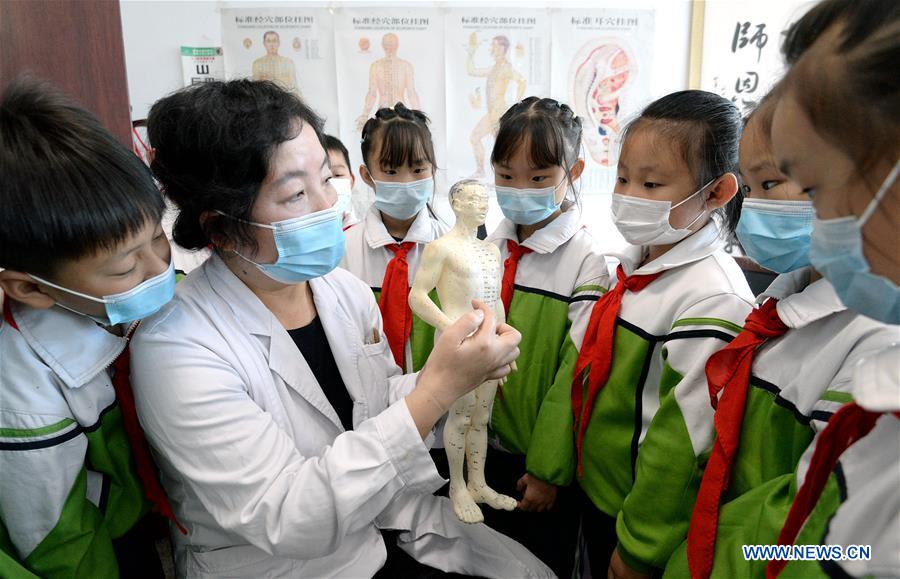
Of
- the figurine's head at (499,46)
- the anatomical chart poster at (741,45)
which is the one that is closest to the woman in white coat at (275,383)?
→ the figurine's head at (499,46)

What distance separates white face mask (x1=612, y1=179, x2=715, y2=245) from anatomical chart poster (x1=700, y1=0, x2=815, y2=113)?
236 centimetres

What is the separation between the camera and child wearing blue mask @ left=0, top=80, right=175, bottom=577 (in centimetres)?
97

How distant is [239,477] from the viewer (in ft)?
3.43

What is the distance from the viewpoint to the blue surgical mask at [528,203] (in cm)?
164

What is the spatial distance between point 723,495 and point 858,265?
0.65m

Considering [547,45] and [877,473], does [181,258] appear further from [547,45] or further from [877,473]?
[547,45]

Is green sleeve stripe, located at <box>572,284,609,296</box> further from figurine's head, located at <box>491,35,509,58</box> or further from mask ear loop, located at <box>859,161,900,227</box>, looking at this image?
figurine's head, located at <box>491,35,509,58</box>

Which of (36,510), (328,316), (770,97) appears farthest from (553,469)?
(36,510)

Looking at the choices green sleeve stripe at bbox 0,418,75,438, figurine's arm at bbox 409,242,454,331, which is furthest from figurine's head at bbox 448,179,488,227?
green sleeve stripe at bbox 0,418,75,438

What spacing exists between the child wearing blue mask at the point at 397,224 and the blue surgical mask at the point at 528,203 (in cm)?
42

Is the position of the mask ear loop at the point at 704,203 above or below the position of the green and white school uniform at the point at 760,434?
above

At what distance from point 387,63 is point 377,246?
6.16ft

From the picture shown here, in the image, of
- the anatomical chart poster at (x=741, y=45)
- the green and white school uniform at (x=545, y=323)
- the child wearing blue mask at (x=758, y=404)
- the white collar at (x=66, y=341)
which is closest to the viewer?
the child wearing blue mask at (x=758, y=404)

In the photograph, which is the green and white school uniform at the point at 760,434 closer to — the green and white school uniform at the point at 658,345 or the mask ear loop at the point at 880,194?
the green and white school uniform at the point at 658,345
